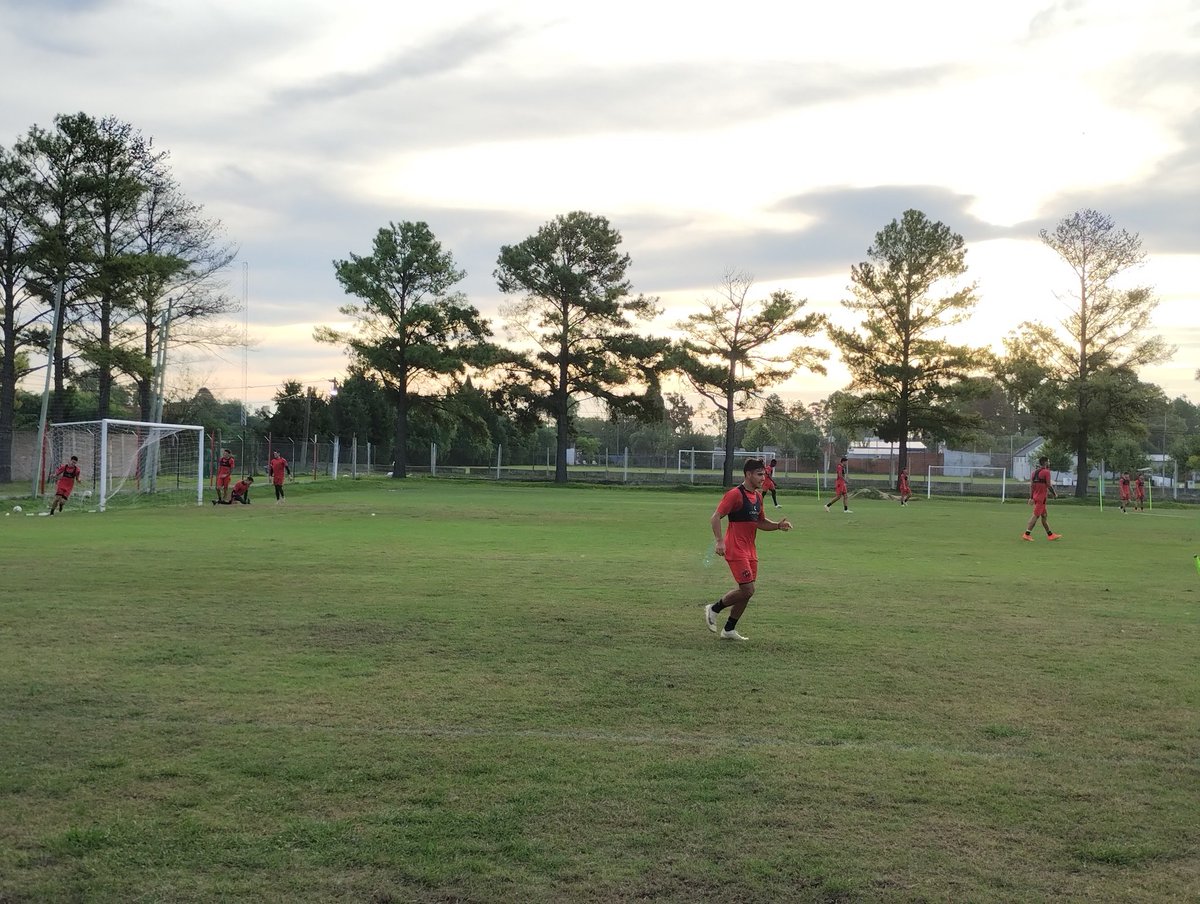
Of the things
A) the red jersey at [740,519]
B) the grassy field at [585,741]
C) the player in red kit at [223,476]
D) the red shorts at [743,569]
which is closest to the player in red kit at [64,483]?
the player in red kit at [223,476]

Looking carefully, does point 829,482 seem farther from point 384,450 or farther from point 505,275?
point 384,450

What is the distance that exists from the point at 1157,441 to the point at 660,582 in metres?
149

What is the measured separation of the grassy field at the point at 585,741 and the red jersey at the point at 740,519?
36.6 inches

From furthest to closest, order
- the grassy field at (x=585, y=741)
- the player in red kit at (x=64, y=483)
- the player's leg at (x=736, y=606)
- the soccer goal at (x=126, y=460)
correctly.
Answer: the soccer goal at (x=126, y=460)
the player in red kit at (x=64, y=483)
the player's leg at (x=736, y=606)
the grassy field at (x=585, y=741)

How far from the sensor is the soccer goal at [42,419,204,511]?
1309 inches

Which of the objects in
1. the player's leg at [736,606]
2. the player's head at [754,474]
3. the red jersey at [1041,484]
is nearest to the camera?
the player's leg at [736,606]

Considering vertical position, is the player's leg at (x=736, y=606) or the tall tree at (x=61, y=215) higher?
the tall tree at (x=61, y=215)

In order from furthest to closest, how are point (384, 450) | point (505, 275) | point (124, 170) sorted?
1. point (384, 450)
2. point (505, 275)
3. point (124, 170)

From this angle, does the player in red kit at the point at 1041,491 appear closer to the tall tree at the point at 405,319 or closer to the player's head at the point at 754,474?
the player's head at the point at 754,474

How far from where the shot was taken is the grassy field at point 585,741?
439cm

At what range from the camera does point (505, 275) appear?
203ft

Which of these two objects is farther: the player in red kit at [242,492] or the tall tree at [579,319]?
the tall tree at [579,319]

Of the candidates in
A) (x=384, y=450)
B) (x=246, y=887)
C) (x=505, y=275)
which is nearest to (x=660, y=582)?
(x=246, y=887)

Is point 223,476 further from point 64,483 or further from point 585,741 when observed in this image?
point 585,741
